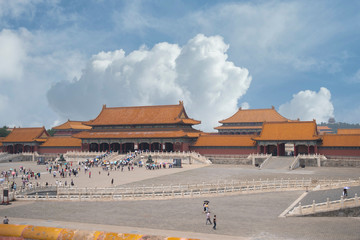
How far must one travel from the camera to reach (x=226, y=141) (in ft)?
258

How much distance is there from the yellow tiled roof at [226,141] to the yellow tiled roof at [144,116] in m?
7.21

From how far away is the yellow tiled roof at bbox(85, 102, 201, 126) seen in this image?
87.6 m

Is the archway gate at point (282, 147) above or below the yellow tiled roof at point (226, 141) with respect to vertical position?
below

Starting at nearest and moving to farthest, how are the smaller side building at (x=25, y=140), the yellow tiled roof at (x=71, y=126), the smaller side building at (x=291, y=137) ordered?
the smaller side building at (x=291, y=137), the smaller side building at (x=25, y=140), the yellow tiled roof at (x=71, y=126)

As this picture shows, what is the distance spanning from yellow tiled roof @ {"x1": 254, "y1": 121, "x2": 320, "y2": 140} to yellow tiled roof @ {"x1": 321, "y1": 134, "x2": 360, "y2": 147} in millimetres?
2263

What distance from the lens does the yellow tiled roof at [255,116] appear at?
103 m

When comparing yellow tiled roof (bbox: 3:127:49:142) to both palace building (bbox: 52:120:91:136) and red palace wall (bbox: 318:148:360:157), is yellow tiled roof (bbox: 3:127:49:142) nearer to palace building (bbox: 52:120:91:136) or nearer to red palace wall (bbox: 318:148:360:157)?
palace building (bbox: 52:120:91:136)

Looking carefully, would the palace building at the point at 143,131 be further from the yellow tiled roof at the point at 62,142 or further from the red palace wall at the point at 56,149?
the red palace wall at the point at 56,149

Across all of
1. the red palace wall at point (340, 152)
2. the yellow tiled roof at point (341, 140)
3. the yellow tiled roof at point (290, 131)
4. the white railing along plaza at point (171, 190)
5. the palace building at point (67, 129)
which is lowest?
the white railing along plaza at point (171, 190)

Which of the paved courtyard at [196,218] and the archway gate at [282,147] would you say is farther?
the archway gate at [282,147]

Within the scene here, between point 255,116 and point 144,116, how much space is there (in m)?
33.0

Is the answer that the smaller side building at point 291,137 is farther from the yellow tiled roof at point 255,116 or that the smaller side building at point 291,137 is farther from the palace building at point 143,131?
the yellow tiled roof at point 255,116

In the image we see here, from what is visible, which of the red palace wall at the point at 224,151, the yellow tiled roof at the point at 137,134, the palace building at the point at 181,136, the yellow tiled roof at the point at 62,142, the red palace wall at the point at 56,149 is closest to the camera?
the palace building at the point at 181,136

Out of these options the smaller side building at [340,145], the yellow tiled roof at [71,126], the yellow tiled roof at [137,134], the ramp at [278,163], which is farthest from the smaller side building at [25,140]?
the smaller side building at [340,145]
